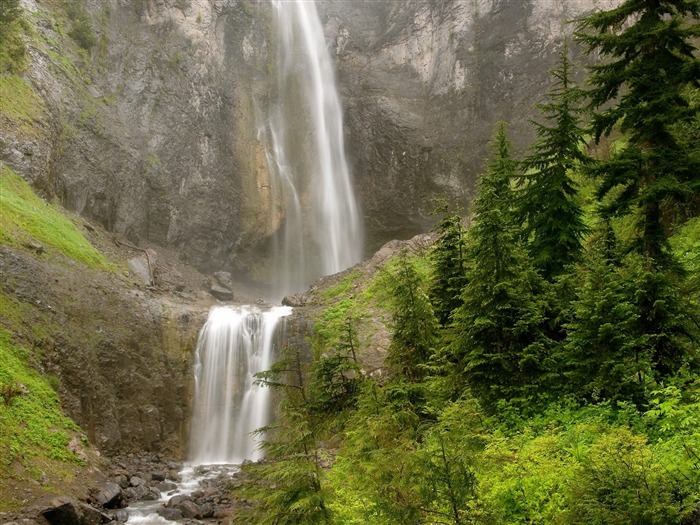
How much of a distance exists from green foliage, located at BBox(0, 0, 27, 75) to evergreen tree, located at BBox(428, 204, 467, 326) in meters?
22.8

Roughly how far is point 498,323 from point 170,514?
10510 millimetres

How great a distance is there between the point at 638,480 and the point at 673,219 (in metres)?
12.2

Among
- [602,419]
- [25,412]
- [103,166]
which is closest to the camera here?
[602,419]

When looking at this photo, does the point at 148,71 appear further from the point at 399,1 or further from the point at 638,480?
the point at 638,480

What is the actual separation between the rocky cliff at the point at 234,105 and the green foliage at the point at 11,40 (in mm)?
959

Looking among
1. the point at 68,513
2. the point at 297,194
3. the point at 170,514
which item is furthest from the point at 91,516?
the point at 297,194

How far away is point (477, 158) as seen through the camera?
37.5 m

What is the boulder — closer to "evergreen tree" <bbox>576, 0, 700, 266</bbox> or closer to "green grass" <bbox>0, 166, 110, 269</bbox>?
"green grass" <bbox>0, 166, 110, 269</bbox>

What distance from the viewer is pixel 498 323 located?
30.1ft

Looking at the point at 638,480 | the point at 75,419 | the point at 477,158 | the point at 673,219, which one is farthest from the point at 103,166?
the point at 638,480

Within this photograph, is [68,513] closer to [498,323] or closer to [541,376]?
[498,323]

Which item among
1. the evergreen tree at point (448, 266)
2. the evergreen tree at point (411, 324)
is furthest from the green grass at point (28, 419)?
the evergreen tree at point (448, 266)

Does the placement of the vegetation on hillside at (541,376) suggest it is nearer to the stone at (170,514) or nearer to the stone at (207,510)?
the stone at (207,510)

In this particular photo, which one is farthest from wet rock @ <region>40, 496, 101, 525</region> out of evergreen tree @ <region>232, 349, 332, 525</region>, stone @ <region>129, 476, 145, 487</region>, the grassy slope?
evergreen tree @ <region>232, 349, 332, 525</region>
